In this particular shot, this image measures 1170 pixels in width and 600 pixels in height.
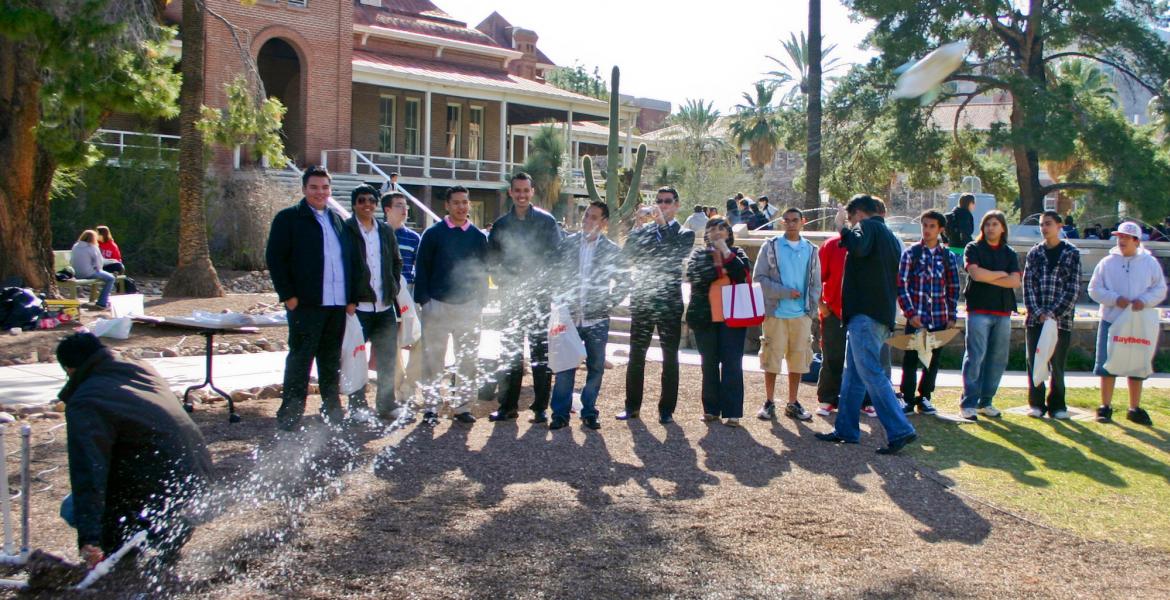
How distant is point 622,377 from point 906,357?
2.97 m

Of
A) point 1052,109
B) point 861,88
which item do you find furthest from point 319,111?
point 1052,109

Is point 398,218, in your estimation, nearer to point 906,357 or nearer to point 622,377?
point 622,377

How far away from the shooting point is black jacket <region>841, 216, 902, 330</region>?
24.6 feet

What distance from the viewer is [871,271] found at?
753cm

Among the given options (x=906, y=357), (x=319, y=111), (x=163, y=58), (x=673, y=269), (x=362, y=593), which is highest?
(x=319, y=111)

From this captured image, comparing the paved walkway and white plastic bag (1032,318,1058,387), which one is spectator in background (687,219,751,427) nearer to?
the paved walkway

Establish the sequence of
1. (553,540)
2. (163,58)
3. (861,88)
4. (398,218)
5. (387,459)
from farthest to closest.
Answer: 1. (861,88)
2. (163,58)
3. (398,218)
4. (387,459)
5. (553,540)

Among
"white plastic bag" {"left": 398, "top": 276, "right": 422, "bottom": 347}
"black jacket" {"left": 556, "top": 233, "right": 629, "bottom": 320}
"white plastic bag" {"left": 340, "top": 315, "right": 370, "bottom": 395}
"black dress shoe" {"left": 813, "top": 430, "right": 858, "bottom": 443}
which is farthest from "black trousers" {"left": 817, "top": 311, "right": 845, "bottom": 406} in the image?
"white plastic bag" {"left": 340, "top": 315, "right": 370, "bottom": 395}

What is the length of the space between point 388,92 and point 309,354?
26.6m

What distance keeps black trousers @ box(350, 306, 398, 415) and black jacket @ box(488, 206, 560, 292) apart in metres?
0.90

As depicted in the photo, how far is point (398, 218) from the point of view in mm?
8969

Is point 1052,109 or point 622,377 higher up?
point 1052,109

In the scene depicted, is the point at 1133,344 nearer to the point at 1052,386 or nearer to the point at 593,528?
the point at 1052,386

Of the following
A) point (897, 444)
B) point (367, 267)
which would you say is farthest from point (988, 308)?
point (367, 267)
